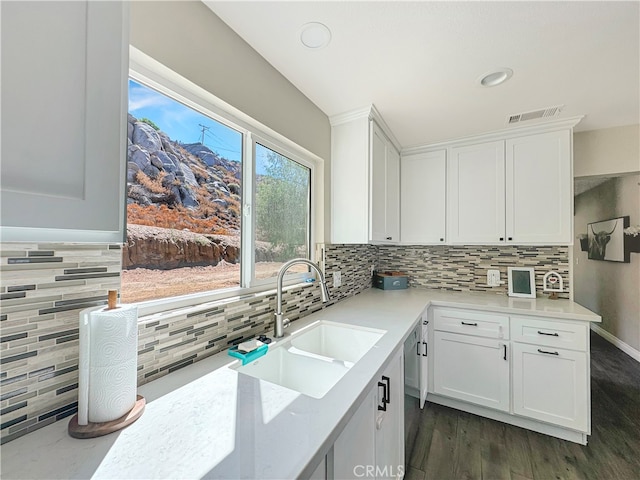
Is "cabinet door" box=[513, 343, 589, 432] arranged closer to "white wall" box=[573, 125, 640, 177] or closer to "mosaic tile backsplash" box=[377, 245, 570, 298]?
"mosaic tile backsplash" box=[377, 245, 570, 298]

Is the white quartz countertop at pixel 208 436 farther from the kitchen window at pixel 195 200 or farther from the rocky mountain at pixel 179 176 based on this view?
the rocky mountain at pixel 179 176

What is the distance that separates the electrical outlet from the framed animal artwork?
253 centimetres

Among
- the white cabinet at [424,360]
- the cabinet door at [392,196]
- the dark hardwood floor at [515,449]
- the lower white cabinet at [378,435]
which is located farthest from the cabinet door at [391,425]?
the cabinet door at [392,196]

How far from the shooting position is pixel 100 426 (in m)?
0.65

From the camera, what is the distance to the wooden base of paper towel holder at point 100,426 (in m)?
0.63

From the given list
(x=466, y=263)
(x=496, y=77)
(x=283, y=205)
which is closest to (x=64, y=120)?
(x=283, y=205)

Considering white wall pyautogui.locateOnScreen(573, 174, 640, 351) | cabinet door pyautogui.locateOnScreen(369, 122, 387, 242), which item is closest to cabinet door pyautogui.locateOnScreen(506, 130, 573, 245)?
cabinet door pyautogui.locateOnScreen(369, 122, 387, 242)

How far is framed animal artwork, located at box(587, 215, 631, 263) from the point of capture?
11.4 ft

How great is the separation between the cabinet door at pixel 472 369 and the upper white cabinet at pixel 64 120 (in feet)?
7.74

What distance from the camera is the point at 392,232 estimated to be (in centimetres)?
248

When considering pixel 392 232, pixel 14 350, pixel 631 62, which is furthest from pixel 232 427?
pixel 631 62

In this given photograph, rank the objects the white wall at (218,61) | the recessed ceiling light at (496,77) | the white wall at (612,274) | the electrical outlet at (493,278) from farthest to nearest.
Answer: the white wall at (612,274), the electrical outlet at (493,278), the recessed ceiling light at (496,77), the white wall at (218,61)

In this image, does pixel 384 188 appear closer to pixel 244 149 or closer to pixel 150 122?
pixel 244 149

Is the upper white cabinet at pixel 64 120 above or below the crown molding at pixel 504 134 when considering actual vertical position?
below
